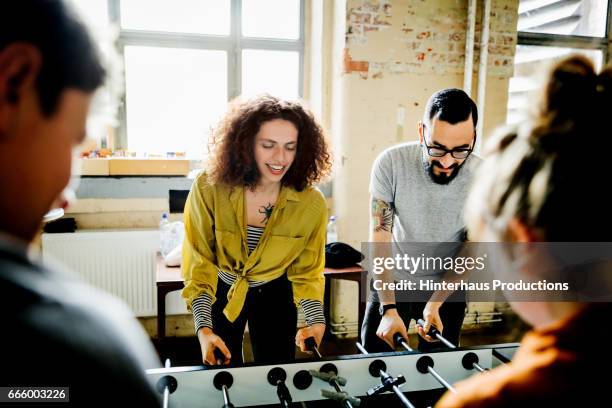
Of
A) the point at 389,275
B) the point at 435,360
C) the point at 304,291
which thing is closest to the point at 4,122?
the point at 435,360

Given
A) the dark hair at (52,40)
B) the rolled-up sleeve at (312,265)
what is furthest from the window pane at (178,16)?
the dark hair at (52,40)

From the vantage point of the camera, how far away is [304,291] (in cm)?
173

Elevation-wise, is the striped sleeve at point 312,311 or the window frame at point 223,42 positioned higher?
the window frame at point 223,42

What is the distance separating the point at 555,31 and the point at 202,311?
334 centimetres

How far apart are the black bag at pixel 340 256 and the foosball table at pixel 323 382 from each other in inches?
57.1

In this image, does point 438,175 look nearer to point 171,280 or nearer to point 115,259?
point 171,280

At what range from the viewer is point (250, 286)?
1770 millimetres

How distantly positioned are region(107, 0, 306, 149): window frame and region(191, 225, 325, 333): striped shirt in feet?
6.14

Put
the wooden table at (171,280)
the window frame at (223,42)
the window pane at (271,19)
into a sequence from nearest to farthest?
1. the wooden table at (171,280)
2. the window frame at (223,42)
3. the window pane at (271,19)

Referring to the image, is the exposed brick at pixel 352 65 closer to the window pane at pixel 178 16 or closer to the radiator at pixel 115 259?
the window pane at pixel 178 16

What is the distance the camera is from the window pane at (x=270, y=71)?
3.38 meters

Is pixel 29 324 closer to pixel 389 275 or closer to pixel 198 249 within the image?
pixel 198 249

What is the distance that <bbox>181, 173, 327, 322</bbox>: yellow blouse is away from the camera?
167 centimetres

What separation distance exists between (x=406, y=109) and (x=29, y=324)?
301 cm
